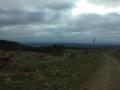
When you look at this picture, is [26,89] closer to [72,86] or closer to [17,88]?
[17,88]

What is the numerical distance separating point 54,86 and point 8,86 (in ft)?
9.16

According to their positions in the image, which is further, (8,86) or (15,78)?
(15,78)

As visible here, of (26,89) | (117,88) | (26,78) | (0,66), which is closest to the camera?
(26,89)

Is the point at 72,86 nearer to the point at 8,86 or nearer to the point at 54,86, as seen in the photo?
the point at 54,86

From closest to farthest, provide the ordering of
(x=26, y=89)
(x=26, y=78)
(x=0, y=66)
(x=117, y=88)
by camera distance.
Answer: (x=26, y=89), (x=117, y=88), (x=26, y=78), (x=0, y=66)

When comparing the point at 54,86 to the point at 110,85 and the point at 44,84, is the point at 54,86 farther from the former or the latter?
the point at 110,85

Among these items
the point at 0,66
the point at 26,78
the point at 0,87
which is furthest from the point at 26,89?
the point at 0,66

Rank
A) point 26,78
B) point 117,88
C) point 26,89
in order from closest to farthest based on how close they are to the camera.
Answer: point 26,89
point 117,88
point 26,78

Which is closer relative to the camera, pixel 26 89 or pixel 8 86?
pixel 26 89

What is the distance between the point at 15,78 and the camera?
2208 cm

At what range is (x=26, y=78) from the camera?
21688 mm

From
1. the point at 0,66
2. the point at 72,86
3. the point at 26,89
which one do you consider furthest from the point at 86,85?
the point at 0,66

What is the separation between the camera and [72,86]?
60.8ft

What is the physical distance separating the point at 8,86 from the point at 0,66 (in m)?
14.6
